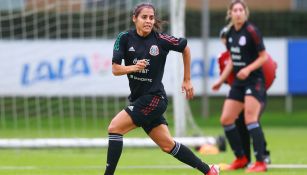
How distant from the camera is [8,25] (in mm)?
17188

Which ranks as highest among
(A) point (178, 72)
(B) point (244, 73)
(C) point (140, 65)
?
(C) point (140, 65)

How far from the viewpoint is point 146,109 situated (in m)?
9.38

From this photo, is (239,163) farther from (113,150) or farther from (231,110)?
(113,150)

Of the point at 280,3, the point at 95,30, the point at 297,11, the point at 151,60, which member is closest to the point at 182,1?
the point at 95,30

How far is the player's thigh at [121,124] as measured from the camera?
9.34 metres

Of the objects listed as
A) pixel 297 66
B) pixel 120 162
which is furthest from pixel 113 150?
pixel 297 66

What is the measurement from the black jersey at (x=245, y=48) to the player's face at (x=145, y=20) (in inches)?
99.6

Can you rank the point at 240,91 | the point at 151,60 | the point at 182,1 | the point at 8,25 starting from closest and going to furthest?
1. the point at 151,60
2. the point at 240,91
3. the point at 182,1
4. the point at 8,25

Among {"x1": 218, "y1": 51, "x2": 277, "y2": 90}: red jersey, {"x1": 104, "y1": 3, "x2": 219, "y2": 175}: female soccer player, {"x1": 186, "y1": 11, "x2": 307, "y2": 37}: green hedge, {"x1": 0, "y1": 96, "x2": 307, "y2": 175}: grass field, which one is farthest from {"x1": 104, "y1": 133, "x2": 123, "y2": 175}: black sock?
{"x1": 186, "y1": 11, "x2": 307, "y2": 37}: green hedge

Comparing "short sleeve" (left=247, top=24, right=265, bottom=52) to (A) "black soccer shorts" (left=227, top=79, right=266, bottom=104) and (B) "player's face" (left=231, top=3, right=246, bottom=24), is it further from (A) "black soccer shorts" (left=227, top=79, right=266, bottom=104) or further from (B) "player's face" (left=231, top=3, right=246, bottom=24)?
(A) "black soccer shorts" (left=227, top=79, right=266, bottom=104)

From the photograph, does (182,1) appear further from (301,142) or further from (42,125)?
(42,125)

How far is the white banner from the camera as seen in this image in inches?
698

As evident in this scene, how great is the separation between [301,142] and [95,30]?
4.43 meters

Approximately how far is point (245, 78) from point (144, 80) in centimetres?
253
